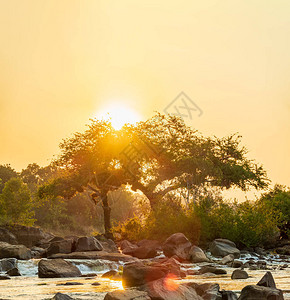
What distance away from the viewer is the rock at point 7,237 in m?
29.4

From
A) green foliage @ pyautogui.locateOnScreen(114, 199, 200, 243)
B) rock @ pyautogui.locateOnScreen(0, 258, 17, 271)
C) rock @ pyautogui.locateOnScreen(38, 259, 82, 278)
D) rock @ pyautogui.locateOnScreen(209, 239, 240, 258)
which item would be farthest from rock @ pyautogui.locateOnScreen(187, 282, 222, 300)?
green foliage @ pyautogui.locateOnScreen(114, 199, 200, 243)

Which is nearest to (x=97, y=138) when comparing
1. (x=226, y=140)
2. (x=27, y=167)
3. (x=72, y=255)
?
(x=226, y=140)

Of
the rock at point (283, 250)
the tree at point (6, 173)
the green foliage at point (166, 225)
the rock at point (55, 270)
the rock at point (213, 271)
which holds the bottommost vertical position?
the rock at point (283, 250)

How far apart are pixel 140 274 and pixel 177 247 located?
9.37 m

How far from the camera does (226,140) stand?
3981cm

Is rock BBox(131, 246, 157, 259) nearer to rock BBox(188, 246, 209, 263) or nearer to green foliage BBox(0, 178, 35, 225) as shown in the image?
rock BBox(188, 246, 209, 263)

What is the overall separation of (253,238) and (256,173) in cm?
1653

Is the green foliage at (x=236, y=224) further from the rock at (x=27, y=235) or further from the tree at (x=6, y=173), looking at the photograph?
the tree at (x=6, y=173)

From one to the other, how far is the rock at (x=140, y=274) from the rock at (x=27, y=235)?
22.8 meters

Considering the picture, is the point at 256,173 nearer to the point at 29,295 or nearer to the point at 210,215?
the point at 210,215

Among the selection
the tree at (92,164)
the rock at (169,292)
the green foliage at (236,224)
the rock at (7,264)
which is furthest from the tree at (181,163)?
the rock at (169,292)

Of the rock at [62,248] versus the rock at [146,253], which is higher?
the rock at [62,248]

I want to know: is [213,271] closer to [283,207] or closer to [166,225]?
[166,225]

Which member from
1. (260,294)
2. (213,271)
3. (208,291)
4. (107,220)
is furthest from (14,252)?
(107,220)
